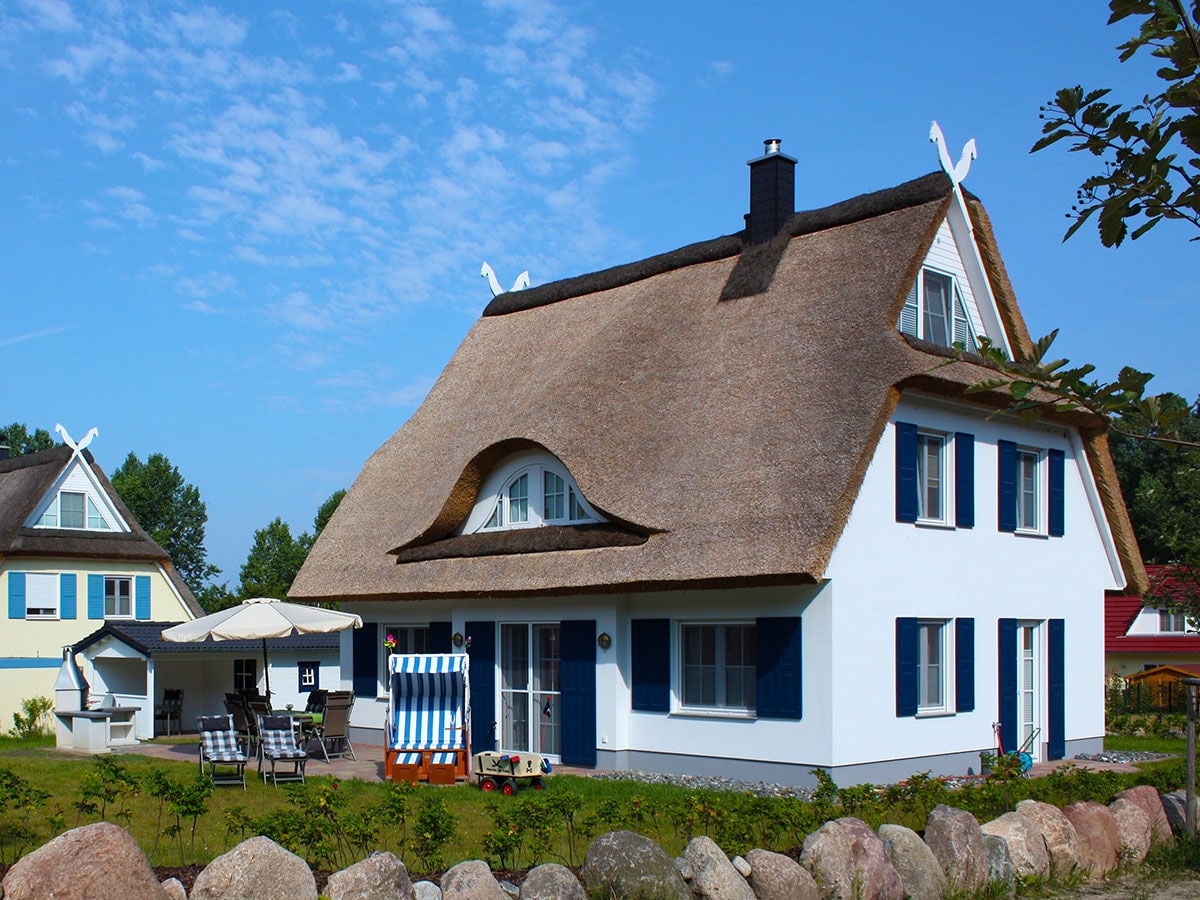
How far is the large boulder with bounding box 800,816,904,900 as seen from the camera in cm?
849

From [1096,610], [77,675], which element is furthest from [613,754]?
[77,675]

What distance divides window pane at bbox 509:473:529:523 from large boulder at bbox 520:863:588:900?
10839 mm

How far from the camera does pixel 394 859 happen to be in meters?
7.46

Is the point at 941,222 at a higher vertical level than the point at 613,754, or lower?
higher

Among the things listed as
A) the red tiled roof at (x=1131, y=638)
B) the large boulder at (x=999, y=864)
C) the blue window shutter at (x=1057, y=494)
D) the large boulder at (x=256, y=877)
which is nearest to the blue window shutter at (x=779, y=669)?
the large boulder at (x=999, y=864)

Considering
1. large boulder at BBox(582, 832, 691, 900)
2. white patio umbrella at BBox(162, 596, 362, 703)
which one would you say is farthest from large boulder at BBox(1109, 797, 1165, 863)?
white patio umbrella at BBox(162, 596, 362, 703)

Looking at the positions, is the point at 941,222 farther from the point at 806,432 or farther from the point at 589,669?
the point at 589,669

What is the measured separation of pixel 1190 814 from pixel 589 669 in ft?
25.8

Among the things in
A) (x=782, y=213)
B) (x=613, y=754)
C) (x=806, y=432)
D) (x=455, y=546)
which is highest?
(x=782, y=213)

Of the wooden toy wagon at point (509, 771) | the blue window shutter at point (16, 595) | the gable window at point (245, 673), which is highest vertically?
the blue window shutter at point (16, 595)

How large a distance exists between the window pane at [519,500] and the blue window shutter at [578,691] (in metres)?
2.07

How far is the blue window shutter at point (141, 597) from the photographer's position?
29.3 metres

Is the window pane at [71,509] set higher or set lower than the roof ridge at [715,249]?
lower

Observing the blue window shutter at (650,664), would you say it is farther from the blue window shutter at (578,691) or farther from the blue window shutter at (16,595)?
the blue window shutter at (16,595)
